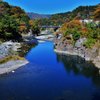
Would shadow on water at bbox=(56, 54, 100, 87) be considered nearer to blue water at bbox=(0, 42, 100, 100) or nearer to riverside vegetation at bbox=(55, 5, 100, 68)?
blue water at bbox=(0, 42, 100, 100)

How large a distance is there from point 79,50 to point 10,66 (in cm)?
2761

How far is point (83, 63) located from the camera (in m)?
79.9

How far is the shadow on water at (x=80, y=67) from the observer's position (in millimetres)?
65775

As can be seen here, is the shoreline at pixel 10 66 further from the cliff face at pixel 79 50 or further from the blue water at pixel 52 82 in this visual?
the cliff face at pixel 79 50

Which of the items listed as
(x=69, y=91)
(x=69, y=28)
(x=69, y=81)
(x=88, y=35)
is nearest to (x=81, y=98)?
(x=69, y=91)

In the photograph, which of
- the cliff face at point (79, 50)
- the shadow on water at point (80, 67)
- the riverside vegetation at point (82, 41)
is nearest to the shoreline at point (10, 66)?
the shadow on water at point (80, 67)

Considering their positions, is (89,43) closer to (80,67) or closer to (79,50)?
(79,50)

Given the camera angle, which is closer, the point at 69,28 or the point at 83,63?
the point at 83,63

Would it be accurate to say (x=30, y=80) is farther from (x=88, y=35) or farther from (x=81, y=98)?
(x=88, y=35)

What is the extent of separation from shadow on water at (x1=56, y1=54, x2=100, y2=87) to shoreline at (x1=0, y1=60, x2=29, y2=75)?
39.6 ft

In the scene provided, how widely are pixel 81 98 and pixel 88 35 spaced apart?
152ft

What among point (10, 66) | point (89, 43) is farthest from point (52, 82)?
point (89, 43)

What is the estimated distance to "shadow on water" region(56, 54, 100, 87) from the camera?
216 ft

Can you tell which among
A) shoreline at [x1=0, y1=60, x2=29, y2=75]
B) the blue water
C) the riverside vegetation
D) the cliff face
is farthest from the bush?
shoreline at [x1=0, y1=60, x2=29, y2=75]
